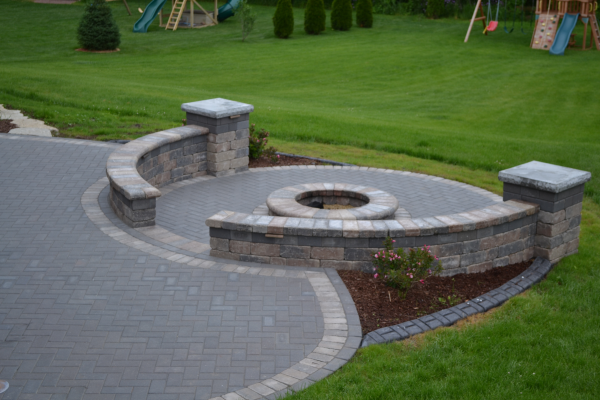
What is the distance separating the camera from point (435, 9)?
37750 millimetres

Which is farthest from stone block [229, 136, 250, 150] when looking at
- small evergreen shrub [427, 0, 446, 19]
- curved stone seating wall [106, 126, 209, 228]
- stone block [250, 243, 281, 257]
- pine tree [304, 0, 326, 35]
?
small evergreen shrub [427, 0, 446, 19]

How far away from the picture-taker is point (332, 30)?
34.5 metres

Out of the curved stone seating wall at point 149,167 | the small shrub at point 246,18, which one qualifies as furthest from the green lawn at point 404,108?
the curved stone seating wall at point 149,167

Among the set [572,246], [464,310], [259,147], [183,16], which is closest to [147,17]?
[183,16]

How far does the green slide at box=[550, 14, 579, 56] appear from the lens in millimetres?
28348

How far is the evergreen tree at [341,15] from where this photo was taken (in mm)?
33906

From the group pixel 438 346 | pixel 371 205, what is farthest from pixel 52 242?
pixel 438 346

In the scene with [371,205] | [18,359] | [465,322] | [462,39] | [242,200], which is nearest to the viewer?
[18,359]

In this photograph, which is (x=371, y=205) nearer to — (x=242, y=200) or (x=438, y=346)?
(x=242, y=200)

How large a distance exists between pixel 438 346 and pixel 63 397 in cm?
332

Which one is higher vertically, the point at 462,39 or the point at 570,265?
the point at 462,39

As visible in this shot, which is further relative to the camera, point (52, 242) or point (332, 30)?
point (332, 30)

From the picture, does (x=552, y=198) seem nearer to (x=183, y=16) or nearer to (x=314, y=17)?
(x=314, y=17)

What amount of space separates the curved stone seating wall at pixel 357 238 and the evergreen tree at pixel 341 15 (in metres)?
27.7
